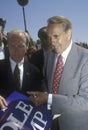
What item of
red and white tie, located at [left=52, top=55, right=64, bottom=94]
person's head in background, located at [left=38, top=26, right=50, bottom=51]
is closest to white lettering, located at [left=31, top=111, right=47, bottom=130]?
red and white tie, located at [left=52, top=55, right=64, bottom=94]

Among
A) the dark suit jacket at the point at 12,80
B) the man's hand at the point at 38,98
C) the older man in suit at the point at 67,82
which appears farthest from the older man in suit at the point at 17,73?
the man's hand at the point at 38,98

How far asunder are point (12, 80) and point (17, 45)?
40 centimetres

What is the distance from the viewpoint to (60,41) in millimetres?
3258

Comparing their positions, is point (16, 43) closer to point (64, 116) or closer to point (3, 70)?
point (3, 70)

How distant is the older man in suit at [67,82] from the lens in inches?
121

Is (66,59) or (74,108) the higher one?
(66,59)

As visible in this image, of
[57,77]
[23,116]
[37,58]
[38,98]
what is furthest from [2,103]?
[37,58]

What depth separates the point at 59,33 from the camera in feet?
10.8

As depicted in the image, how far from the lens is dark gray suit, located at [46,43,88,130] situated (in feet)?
10.1

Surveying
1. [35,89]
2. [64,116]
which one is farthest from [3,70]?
[64,116]

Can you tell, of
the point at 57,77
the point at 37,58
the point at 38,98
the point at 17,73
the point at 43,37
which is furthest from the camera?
the point at 43,37

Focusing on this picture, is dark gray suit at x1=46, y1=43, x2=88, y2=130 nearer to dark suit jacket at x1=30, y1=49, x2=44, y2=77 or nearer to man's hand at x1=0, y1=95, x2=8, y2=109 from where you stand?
man's hand at x1=0, y1=95, x2=8, y2=109

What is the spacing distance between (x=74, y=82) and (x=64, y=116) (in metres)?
0.39

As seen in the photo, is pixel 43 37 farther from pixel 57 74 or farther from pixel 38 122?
pixel 38 122
